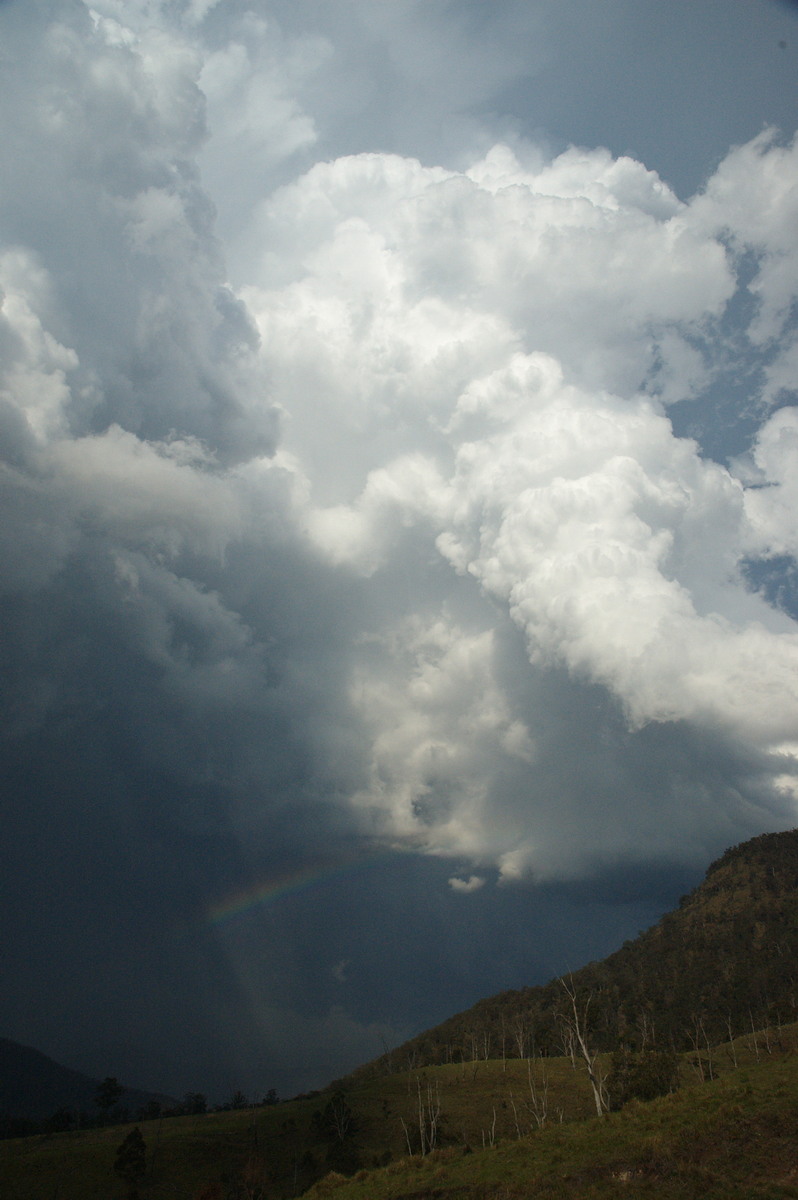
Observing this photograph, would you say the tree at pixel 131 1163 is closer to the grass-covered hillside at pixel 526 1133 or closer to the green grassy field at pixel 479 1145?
the grass-covered hillside at pixel 526 1133

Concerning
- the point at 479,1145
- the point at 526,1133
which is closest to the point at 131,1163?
the point at 479,1145

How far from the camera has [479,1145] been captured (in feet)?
233

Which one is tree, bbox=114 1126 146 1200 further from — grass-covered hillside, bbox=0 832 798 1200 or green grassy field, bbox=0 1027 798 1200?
green grassy field, bbox=0 1027 798 1200

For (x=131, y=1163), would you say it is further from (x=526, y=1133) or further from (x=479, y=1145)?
(x=526, y=1133)

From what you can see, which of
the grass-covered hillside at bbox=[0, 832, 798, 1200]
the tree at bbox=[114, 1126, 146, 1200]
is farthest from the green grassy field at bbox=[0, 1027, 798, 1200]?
the tree at bbox=[114, 1126, 146, 1200]

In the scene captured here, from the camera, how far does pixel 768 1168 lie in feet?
109

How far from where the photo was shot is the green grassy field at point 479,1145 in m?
35.7

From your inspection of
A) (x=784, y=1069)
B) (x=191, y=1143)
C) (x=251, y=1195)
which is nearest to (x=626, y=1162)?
(x=784, y=1069)

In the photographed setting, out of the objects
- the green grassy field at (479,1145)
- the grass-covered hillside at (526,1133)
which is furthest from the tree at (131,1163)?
the green grassy field at (479,1145)

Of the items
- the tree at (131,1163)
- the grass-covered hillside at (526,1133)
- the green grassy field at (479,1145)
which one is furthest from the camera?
the tree at (131,1163)

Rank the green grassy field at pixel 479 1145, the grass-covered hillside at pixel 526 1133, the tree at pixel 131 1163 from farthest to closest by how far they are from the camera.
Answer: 1. the tree at pixel 131 1163
2. the grass-covered hillside at pixel 526 1133
3. the green grassy field at pixel 479 1145

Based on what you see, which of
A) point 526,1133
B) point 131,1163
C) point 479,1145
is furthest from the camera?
point 131,1163

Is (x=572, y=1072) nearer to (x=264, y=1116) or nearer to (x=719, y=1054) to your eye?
(x=719, y=1054)

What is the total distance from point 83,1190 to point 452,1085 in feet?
198
